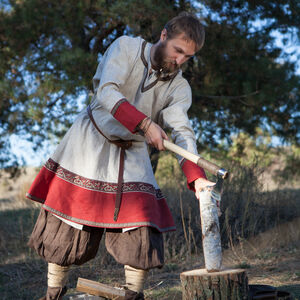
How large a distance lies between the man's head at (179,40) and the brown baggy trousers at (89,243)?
0.90 meters

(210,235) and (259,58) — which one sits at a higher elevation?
(259,58)

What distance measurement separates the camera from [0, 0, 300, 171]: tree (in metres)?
4.93

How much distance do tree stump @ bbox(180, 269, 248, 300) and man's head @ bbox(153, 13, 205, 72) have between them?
1093 mm

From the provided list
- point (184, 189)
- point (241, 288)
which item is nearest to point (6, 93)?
point (184, 189)

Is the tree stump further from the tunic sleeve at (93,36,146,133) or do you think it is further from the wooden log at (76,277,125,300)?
the tunic sleeve at (93,36,146,133)

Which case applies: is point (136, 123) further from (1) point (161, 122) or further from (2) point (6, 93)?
(2) point (6, 93)

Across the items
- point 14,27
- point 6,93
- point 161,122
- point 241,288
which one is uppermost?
point 14,27

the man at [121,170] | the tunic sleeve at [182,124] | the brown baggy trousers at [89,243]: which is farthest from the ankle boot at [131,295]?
the tunic sleeve at [182,124]

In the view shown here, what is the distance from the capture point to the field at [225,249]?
354 cm

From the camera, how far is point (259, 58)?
521cm

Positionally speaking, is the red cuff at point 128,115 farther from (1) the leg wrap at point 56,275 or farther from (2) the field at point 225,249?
(2) the field at point 225,249

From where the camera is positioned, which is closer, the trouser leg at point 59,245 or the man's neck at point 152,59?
the trouser leg at point 59,245

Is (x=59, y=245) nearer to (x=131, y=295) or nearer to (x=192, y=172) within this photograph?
(x=131, y=295)

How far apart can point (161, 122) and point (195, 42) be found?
20.5 inches
